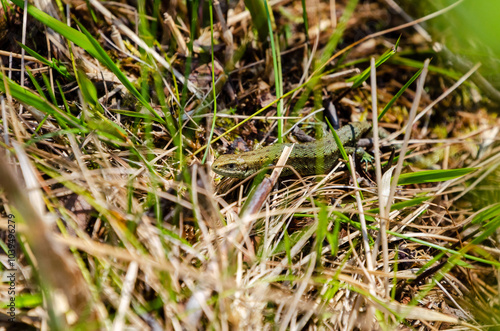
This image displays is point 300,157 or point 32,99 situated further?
point 300,157

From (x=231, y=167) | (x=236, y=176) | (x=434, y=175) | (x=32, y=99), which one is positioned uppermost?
(x=32, y=99)

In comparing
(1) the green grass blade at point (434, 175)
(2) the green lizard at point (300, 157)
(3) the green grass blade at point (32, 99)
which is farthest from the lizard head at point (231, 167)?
(1) the green grass blade at point (434, 175)

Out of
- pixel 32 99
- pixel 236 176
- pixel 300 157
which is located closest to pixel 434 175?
pixel 300 157

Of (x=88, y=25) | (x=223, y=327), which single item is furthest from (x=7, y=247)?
(x=88, y=25)

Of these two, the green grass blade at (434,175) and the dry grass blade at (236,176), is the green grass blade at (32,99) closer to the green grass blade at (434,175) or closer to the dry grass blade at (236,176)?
the dry grass blade at (236,176)

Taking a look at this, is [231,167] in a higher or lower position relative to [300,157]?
higher

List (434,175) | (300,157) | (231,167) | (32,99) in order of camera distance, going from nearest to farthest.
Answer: (32,99) < (434,175) < (231,167) < (300,157)

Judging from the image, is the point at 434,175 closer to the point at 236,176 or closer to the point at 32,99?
the point at 236,176
